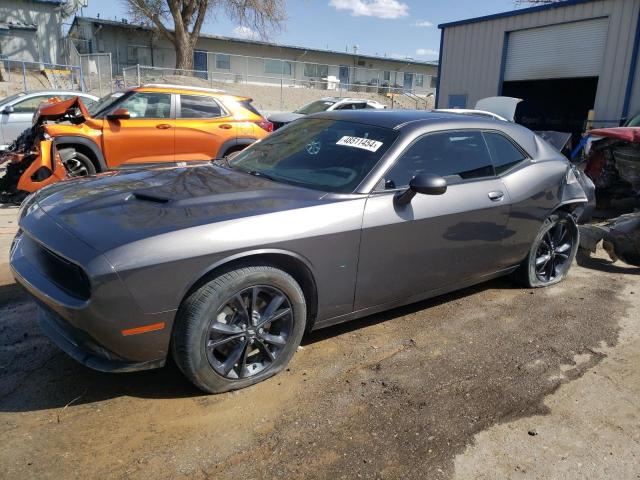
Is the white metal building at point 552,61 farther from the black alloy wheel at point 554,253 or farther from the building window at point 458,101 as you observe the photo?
the black alloy wheel at point 554,253

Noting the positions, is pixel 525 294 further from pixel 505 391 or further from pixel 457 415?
pixel 457 415

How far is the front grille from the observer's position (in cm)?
252

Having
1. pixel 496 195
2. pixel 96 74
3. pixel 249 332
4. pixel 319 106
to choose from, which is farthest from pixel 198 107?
pixel 96 74

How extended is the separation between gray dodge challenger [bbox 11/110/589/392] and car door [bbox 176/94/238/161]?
4282mm

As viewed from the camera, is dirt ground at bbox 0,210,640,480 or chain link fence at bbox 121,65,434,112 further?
chain link fence at bbox 121,65,434,112

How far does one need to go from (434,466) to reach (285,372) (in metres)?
→ 1.10

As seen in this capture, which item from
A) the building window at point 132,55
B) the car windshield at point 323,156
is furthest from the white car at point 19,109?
the building window at point 132,55

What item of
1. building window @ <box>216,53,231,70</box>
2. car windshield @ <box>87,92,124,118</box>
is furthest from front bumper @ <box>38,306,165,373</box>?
building window @ <box>216,53,231,70</box>

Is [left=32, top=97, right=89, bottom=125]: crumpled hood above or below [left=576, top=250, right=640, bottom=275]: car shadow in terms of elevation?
above

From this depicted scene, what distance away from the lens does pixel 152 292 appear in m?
2.53

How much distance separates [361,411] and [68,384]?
1681mm

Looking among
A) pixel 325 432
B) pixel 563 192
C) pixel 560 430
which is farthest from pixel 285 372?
pixel 563 192

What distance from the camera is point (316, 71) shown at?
43.1 m

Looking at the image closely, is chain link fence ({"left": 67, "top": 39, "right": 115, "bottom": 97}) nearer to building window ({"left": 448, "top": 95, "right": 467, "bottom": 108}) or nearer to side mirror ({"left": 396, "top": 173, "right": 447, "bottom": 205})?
building window ({"left": 448, "top": 95, "right": 467, "bottom": 108})
